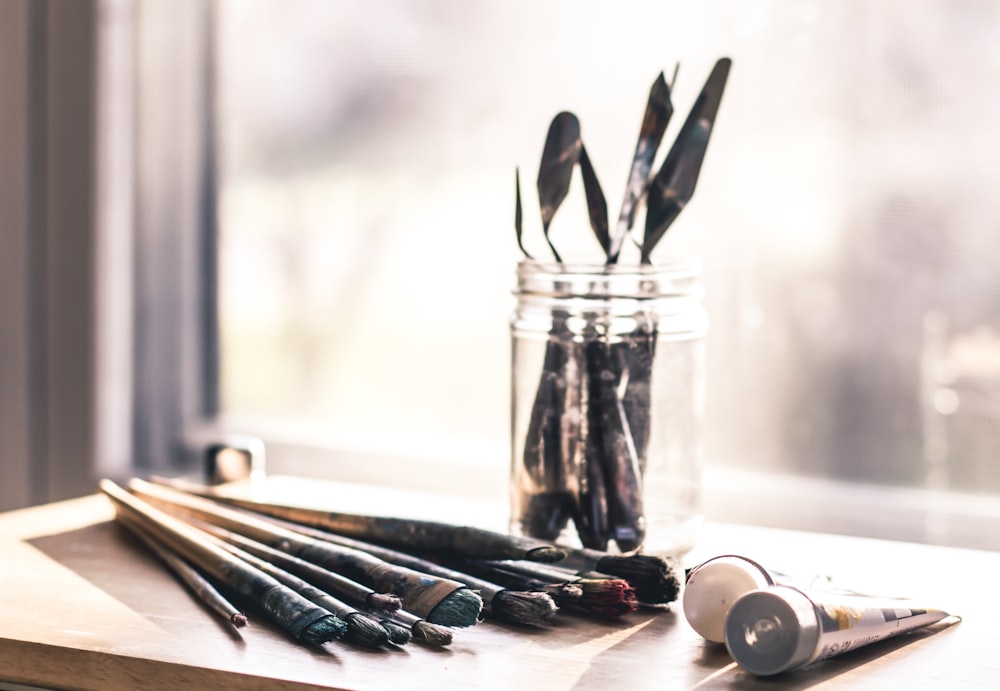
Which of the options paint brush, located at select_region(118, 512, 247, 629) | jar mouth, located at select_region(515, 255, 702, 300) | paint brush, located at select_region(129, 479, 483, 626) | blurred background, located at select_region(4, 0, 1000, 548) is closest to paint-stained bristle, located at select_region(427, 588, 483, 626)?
paint brush, located at select_region(129, 479, 483, 626)

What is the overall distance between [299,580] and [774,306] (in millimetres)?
625

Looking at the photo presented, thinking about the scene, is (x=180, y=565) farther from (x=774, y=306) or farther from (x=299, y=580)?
(x=774, y=306)

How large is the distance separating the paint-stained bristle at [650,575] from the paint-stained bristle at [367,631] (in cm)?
Result: 14

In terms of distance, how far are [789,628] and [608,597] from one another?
11 cm

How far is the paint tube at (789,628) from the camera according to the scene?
1.62 feet

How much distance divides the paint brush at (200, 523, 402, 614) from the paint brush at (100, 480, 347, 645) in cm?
A: 2

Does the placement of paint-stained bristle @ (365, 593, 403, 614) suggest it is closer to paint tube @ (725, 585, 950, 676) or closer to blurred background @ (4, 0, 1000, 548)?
paint tube @ (725, 585, 950, 676)

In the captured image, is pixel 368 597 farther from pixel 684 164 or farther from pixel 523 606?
pixel 684 164

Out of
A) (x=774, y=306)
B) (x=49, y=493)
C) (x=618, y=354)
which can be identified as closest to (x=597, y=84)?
(x=774, y=306)

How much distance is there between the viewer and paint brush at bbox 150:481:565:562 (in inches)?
23.5

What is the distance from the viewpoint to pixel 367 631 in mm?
527

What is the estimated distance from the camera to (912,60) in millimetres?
975

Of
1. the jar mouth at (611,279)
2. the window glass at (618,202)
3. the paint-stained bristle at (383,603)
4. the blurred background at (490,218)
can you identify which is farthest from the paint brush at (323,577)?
the window glass at (618,202)

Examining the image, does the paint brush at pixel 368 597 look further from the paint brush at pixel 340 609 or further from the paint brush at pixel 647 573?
the paint brush at pixel 647 573
